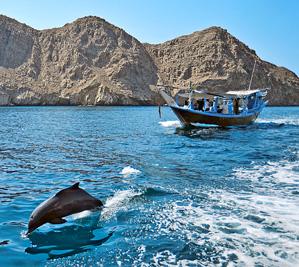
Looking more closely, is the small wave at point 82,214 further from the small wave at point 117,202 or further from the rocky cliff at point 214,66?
the rocky cliff at point 214,66

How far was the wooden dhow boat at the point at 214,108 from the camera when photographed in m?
38.4

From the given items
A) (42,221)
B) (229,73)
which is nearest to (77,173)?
(42,221)

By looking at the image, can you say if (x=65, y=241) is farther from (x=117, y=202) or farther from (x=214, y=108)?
(x=214, y=108)

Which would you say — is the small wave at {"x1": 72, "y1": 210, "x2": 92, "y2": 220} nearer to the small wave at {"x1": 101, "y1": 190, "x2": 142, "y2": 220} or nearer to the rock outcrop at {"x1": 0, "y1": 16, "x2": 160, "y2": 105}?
the small wave at {"x1": 101, "y1": 190, "x2": 142, "y2": 220}

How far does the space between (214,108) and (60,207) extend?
3157 cm

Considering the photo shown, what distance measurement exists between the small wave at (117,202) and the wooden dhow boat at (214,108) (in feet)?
85.2

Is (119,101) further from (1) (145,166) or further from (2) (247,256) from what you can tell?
(2) (247,256)

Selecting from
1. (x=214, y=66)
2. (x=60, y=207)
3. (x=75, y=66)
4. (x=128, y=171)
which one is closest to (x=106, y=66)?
(x=75, y=66)

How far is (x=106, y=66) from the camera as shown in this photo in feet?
526

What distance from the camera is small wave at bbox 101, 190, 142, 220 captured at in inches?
396

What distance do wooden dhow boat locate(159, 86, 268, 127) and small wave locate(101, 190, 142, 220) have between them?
25976 mm

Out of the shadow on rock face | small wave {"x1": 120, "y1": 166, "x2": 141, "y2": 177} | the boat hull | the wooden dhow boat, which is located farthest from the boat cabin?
the shadow on rock face

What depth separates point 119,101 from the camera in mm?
141875

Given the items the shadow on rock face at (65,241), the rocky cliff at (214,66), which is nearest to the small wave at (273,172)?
the shadow on rock face at (65,241)
